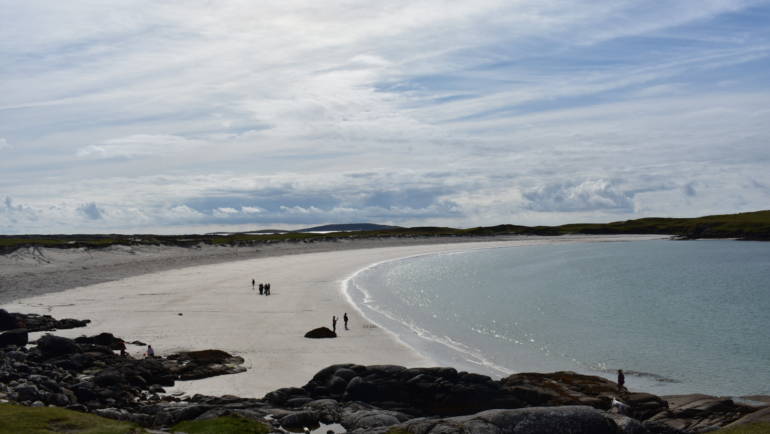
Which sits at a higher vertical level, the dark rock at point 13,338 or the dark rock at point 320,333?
the dark rock at point 13,338

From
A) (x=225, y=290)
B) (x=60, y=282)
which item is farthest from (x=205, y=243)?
(x=225, y=290)

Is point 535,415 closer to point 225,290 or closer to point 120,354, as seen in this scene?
point 120,354

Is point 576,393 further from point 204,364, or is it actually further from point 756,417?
point 204,364

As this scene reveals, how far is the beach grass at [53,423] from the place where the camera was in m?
16.7

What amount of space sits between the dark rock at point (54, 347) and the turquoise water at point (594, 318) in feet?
66.7

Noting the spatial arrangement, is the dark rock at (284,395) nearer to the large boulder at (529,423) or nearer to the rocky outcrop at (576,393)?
the large boulder at (529,423)

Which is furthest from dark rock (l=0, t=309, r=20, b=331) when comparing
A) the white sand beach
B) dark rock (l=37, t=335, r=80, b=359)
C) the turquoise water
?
the turquoise water

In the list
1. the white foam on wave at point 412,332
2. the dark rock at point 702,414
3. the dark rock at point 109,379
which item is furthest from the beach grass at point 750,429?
the dark rock at point 109,379

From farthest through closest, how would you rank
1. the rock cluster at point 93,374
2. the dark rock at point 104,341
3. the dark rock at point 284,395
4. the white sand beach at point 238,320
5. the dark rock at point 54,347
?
the dark rock at point 104,341 → the white sand beach at point 238,320 → the dark rock at point 54,347 → the dark rock at point 284,395 → the rock cluster at point 93,374

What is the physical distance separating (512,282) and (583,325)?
33958 mm

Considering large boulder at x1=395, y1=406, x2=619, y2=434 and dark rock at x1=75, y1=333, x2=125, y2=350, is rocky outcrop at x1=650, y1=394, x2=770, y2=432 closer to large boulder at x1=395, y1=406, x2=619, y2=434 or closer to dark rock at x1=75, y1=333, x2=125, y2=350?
large boulder at x1=395, y1=406, x2=619, y2=434

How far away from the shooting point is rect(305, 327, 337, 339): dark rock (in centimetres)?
4216

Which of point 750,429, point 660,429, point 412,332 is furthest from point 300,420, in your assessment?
point 412,332

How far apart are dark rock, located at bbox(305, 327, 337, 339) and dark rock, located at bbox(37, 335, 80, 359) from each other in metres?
14.9
